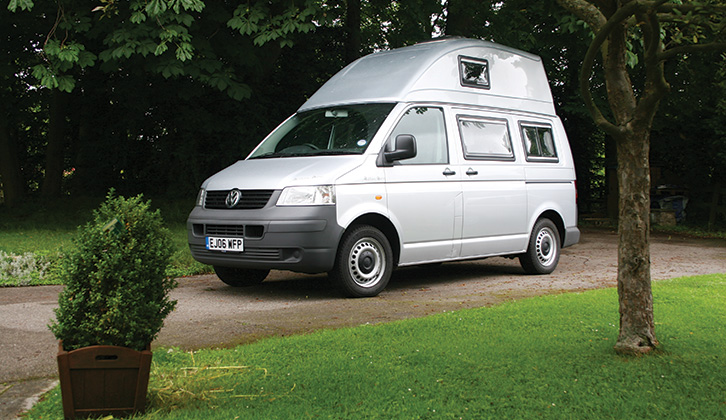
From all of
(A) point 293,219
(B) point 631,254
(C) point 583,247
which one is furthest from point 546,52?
(B) point 631,254

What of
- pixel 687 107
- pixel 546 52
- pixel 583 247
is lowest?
pixel 583 247

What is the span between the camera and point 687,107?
19922 millimetres

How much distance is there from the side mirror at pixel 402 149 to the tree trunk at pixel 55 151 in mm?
13444

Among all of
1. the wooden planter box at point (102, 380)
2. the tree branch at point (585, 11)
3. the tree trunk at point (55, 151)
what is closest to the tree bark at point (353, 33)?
the tree trunk at point (55, 151)

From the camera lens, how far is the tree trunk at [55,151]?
19.5 meters

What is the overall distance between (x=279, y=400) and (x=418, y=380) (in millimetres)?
897

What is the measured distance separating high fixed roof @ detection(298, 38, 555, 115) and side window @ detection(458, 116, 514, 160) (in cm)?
26

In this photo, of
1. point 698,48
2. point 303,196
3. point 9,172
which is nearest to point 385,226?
point 303,196

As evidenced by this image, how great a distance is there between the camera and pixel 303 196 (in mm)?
8016

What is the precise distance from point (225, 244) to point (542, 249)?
4.95 m

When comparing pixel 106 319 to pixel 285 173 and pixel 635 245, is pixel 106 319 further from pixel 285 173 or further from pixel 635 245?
pixel 285 173

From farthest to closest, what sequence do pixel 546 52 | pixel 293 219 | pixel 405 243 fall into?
pixel 546 52, pixel 405 243, pixel 293 219

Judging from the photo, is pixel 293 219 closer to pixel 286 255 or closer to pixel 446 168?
pixel 286 255

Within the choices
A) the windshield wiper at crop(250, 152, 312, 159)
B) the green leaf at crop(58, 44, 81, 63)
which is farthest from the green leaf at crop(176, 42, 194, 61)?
the windshield wiper at crop(250, 152, 312, 159)
